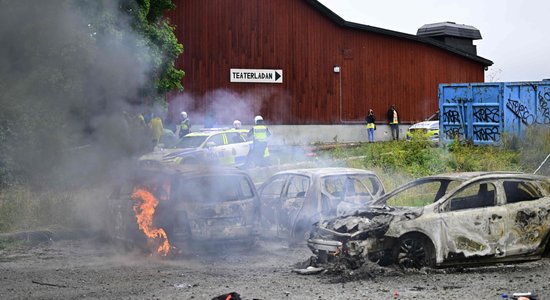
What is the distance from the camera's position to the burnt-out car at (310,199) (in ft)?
39.3

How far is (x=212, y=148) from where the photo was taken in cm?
2105

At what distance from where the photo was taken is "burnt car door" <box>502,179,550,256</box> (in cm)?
1009

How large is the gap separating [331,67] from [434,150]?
1357cm

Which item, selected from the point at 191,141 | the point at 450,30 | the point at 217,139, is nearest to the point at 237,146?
the point at 217,139

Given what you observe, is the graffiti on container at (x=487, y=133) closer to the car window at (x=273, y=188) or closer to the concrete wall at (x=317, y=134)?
the concrete wall at (x=317, y=134)

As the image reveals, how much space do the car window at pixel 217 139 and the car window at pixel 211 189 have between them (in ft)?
30.8

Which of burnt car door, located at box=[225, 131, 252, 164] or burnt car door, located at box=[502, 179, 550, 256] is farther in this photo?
burnt car door, located at box=[225, 131, 252, 164]

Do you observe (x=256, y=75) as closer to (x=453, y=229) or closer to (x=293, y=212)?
(x=293, y=212)

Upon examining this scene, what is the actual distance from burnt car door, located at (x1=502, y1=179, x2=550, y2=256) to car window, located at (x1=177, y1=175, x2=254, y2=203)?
165 inches

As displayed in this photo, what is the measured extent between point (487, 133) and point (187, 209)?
1465cm

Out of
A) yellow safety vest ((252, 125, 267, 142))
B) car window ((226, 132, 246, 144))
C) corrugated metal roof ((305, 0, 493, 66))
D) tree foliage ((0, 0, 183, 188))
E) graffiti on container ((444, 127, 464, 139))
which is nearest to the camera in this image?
tree foliage ((0, 0, 183, 188))

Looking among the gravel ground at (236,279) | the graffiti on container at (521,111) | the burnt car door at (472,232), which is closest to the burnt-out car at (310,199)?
the gravel ground at (236,279)

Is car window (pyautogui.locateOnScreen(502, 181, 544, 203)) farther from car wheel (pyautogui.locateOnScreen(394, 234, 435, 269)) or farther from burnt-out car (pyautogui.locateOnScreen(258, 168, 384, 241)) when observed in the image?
burnt-out car (pyautogui.locateOnScreen(258, 168, 384, 241))

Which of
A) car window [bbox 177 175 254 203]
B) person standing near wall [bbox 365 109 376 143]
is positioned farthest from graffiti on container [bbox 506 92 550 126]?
car window [bbox 177 175 254 203]
